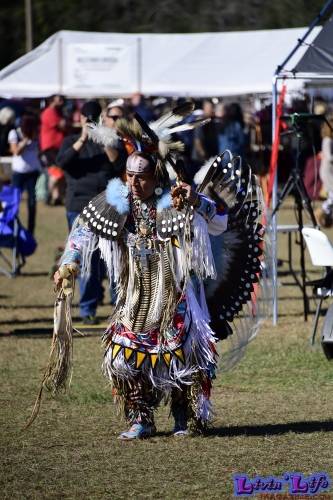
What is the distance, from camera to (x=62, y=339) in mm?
5633

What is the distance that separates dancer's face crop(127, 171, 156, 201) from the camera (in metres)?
5.55

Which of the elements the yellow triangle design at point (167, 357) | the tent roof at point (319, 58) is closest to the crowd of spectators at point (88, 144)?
the tent roof at point (319, 58)

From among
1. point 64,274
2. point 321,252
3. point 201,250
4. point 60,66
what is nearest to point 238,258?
point 201,250

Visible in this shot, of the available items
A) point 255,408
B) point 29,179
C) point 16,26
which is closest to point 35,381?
point 255,408

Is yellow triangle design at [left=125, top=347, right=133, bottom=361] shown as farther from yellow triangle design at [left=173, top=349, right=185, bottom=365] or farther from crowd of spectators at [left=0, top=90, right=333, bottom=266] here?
crowd of spectators at [left=0, top=90, right=333, bottom=266]

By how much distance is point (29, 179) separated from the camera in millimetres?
14398

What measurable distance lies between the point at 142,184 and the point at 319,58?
391 centimetres

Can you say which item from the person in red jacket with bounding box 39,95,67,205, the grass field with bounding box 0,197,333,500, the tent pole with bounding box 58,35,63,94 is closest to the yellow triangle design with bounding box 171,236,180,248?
the grass field with bounding box 0,197,333,500

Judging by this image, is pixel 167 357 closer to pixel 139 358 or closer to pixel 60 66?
pixel 139 358

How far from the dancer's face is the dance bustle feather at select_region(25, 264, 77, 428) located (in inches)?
20.0

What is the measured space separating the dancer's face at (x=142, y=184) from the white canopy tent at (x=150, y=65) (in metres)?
9.98

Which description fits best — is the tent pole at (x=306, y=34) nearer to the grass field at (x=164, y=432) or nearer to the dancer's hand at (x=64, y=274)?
the grass field at (x=164, y=432)

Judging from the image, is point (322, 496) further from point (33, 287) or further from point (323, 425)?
point (33, 287)

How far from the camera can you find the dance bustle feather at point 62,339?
561 cm
